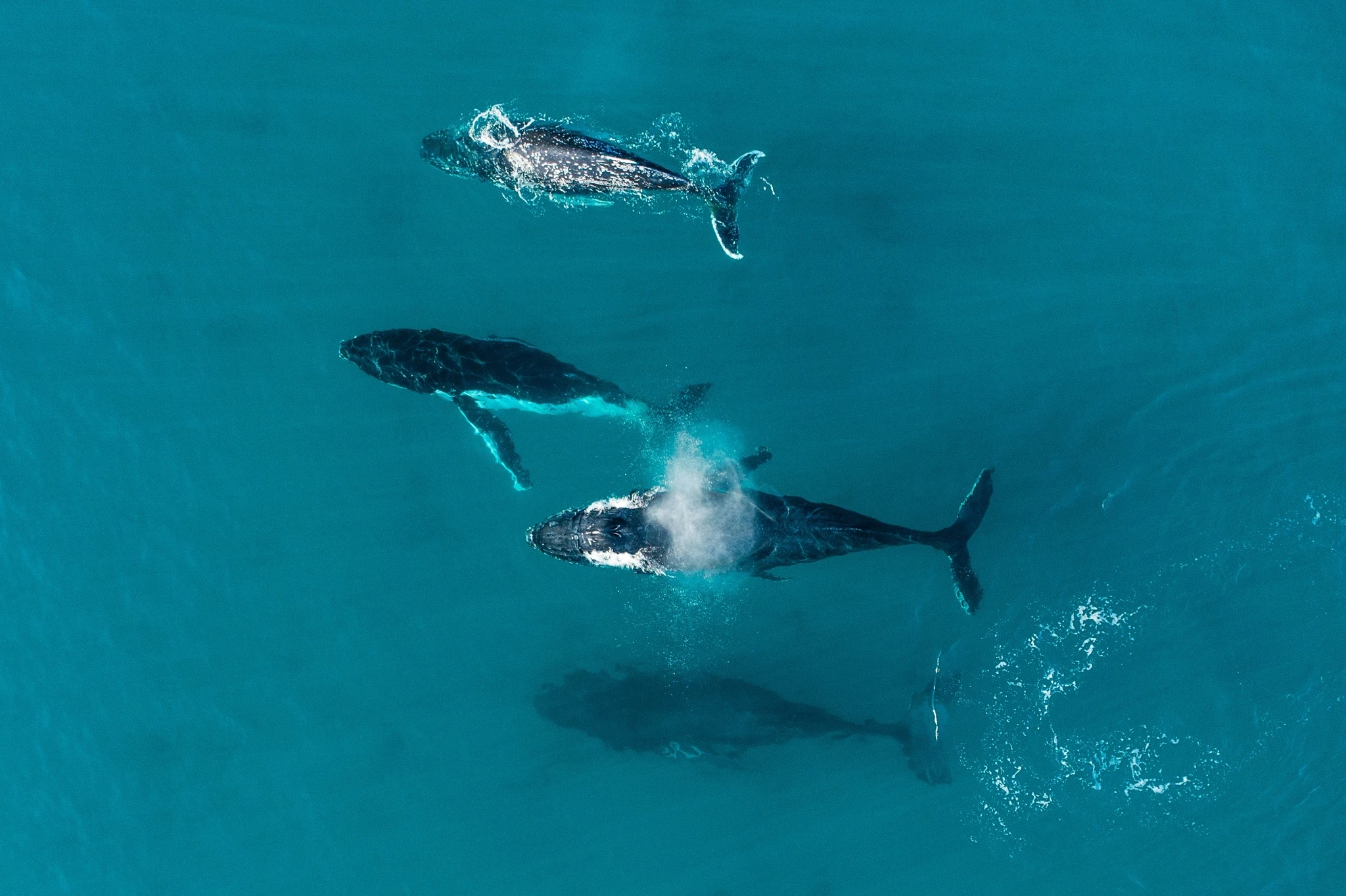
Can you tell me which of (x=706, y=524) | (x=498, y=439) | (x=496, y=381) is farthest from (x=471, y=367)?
(x=706, y=524)

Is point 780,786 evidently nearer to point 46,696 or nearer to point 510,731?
point 510,731

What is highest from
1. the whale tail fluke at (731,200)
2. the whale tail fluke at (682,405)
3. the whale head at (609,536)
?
the whale tail fluke at (731,200)

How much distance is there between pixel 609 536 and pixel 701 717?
250 inches

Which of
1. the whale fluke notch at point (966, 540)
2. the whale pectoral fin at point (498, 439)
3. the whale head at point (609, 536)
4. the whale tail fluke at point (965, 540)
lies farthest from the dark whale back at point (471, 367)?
the whale fluke notch at point (966, 540)

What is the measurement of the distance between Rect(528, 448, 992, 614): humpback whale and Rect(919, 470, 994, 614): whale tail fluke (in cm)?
4

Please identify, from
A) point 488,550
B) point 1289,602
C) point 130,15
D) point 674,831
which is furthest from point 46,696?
point 1289,602

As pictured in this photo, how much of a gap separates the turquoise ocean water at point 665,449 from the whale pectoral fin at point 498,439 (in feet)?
1.99

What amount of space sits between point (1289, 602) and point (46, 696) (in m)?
37.2

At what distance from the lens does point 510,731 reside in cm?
2938

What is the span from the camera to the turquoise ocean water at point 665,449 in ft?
95.8

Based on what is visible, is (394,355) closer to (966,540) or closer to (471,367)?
(471,367)

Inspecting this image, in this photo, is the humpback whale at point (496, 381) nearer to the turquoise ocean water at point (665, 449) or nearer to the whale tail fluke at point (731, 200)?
the turquoise ocean water at point (665, 449)

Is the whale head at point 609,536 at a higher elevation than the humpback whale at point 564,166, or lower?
lower

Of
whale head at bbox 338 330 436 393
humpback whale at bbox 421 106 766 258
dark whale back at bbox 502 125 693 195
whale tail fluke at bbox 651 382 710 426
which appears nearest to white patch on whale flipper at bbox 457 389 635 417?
whale tail fluke at bbox 651 382 710 426
